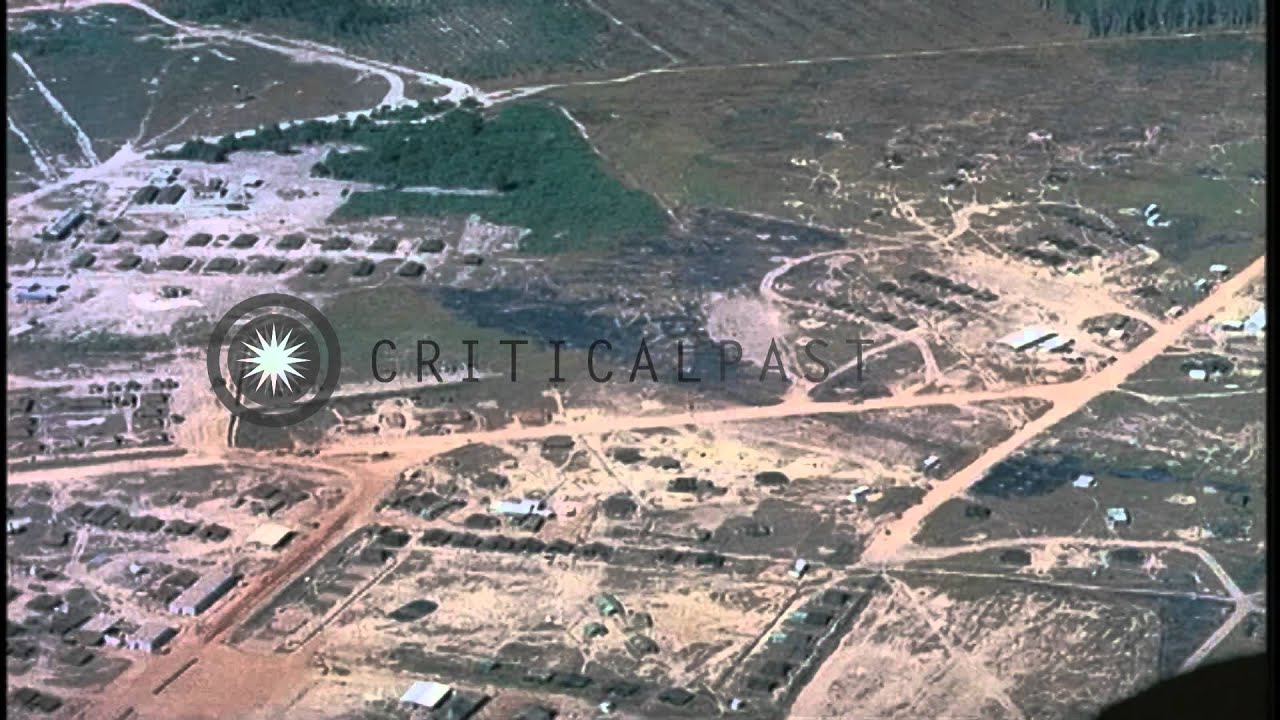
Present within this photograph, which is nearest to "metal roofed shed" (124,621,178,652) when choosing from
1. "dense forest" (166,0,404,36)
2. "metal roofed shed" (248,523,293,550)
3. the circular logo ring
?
"metal roofed shed" (248,523,293,550)

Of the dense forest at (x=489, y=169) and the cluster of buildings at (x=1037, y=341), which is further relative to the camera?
the dense forest at (x=489, y=169)

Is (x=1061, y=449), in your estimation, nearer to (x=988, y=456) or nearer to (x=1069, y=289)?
(x=988, y=456)

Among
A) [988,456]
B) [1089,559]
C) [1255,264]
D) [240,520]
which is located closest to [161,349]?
[240,520]

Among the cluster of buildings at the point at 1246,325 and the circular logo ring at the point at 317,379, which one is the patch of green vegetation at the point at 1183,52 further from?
the circular logo ring at the point at 317,379

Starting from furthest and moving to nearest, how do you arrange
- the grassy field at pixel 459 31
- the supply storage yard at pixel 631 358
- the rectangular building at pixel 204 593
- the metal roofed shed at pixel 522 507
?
1. the grassy field at pixel 459 31
2. the metal roofed shed at pixel 522 507
3. the rectangular building at pixel 204 593
4. the supply storage yard at pixel 631 358

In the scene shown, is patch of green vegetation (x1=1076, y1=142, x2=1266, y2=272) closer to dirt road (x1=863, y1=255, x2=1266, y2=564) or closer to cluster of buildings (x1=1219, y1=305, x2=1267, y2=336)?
dirt road (x1=863, y1=255, x2=1266, y2=564)

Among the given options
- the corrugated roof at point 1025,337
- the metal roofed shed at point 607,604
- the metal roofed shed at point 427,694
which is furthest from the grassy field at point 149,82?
the metal roofed shed at point 427,694
